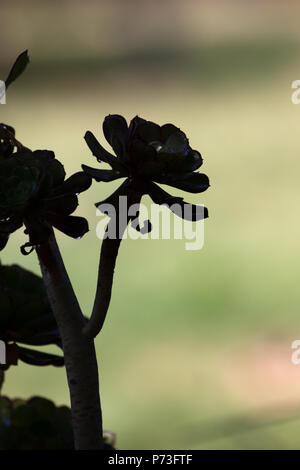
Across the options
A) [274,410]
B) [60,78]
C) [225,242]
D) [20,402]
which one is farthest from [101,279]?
[60,78]

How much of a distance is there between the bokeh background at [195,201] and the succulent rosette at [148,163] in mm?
765

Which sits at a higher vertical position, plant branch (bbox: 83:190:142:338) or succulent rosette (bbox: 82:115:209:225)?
succulent rosette (bbox: 82:115:209:225)

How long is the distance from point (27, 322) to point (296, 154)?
2125 millimetres

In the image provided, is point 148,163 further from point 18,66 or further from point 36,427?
point 36,427

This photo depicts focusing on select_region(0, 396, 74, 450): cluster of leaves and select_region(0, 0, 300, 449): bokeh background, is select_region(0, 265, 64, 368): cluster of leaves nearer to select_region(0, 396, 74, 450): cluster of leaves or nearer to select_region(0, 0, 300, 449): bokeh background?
select_region(0, 396, 74, 450): cluster of leaves

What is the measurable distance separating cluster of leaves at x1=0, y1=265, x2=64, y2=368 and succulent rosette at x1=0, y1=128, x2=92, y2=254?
2.6 inches

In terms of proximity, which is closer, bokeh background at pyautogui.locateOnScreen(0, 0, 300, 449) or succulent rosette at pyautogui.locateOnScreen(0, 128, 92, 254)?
succulent rosette at pyautogui.locateOnScreen(0, 128, 92, 254)

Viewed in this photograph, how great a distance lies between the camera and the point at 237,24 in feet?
11.8

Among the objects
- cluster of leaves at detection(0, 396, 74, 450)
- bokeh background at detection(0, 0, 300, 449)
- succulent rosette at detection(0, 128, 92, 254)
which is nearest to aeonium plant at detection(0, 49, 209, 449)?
succulent rosette at detection(0, 128, 92, 254)

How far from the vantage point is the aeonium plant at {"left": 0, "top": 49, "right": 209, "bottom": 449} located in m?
0.29

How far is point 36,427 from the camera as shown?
47 centimetres

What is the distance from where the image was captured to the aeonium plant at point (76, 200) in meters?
0.29

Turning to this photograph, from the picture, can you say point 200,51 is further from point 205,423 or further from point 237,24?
point 205,423

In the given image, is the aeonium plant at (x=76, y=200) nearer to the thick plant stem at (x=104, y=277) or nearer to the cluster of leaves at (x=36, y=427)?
the thick plant stem at (x=104, y=277)
